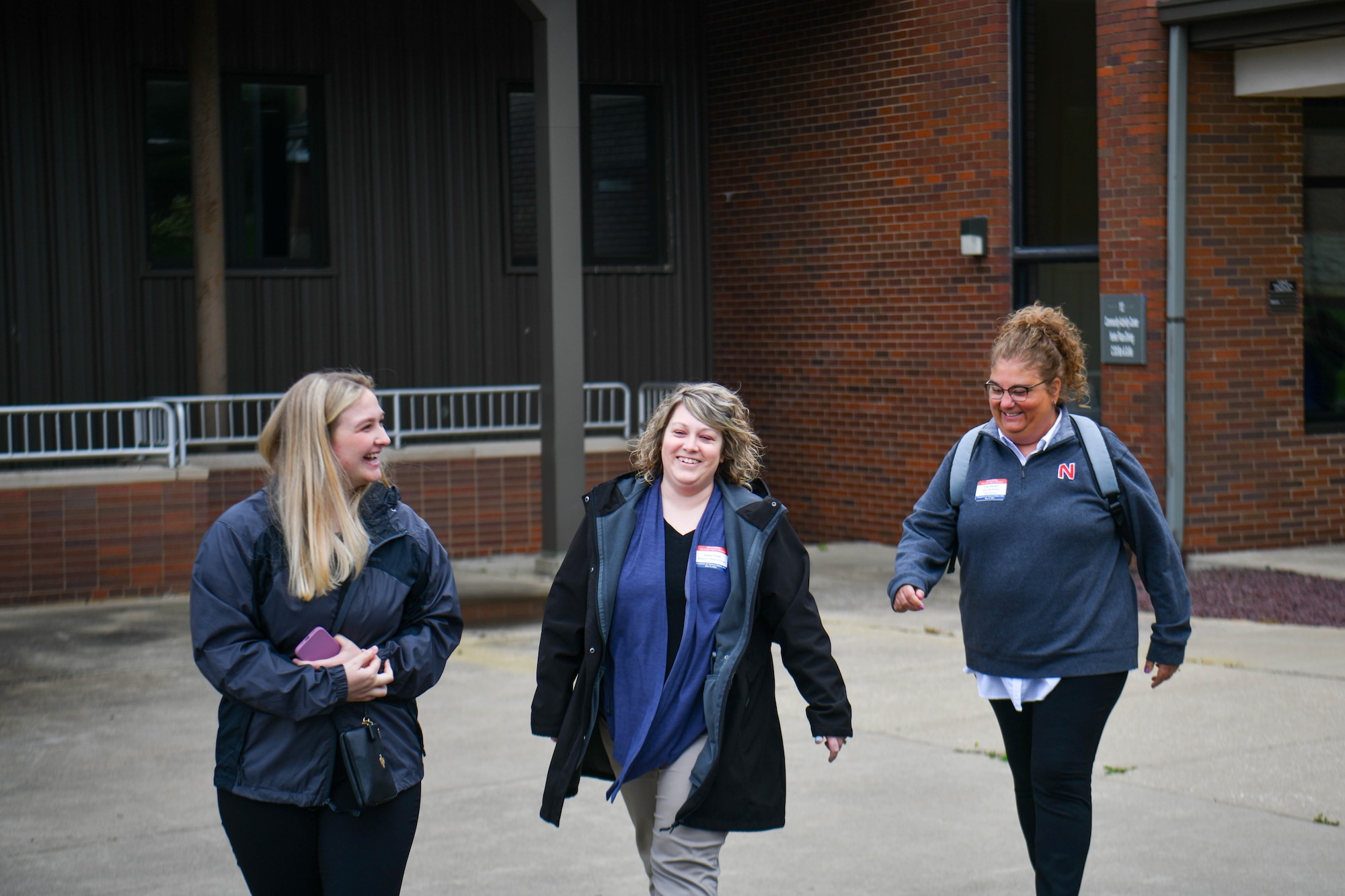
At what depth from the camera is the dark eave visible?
10266 millimetres

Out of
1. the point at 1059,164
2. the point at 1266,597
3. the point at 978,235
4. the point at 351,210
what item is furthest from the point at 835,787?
the point at 351,210

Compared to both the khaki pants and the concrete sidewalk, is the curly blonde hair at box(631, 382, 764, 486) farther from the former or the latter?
the concrete sidewalk

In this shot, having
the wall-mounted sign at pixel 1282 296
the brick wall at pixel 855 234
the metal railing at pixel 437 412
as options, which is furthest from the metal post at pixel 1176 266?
the metal railing at pixel 437 412

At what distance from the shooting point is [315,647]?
345 centimetres

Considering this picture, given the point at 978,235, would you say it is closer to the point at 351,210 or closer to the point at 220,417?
the point at 351,210

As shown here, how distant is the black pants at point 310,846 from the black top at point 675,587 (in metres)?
0.87

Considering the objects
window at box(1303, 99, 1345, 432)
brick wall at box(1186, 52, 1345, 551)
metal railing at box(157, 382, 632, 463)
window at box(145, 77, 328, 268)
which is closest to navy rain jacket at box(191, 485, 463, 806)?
metal railing at box(157, 382, 632, 463)

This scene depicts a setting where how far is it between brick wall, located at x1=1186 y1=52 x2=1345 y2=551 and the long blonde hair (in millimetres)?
8811

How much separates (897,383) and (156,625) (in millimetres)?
6251

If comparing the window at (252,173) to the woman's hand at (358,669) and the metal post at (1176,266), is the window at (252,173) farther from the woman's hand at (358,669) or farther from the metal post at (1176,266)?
the woman's hand at (358,669)

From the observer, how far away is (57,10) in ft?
42.1

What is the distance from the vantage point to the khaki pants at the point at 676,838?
4102mm

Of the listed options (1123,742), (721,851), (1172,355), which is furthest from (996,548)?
(1172,355)

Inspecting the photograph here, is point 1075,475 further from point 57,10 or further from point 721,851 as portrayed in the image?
point 57,10
